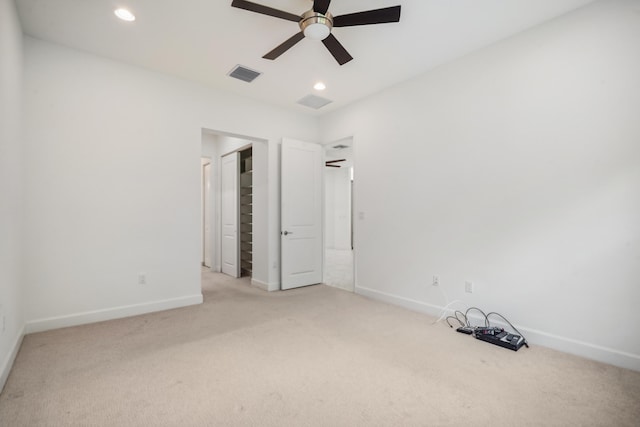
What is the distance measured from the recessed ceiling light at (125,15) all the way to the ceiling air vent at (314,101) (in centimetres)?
224

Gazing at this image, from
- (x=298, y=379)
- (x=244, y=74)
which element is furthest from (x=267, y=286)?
(x=244, y=74)

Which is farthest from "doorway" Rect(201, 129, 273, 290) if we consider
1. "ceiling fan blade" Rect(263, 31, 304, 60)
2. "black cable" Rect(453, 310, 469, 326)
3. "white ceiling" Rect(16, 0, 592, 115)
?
"black cable" Rect(453, 310, 469, 326)

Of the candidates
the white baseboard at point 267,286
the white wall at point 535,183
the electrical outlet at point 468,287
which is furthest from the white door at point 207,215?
the electrical outlet at point 468,287

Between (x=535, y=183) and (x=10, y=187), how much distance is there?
171 inches

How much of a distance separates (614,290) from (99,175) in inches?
190

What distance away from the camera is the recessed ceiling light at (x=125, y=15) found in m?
2.59

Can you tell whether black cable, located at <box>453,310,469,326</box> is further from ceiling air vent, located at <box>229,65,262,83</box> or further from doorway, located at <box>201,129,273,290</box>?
ceiling air vent, located at <box>229,65,262,83</box>

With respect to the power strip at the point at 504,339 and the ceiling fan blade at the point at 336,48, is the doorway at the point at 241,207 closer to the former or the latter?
the ceiling fan blade at the point at 336,48

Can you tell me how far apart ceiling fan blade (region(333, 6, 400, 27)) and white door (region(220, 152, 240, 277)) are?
3.65 meters

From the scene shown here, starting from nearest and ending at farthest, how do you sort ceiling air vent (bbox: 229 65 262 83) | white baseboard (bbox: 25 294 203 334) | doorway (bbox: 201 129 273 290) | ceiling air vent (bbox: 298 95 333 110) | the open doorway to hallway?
white baseboard (bbox: 25 294 203 334), ceiling air vent (bbox: 229 65 262 83), ceiling air vent (bbox: 298 95 333 110), doorway (bbox: 201 129 273 290), the open doorway to hallway

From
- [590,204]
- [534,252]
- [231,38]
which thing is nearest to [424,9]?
[231,38]

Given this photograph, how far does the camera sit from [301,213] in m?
4.86

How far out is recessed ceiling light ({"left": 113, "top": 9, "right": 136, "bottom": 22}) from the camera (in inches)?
102

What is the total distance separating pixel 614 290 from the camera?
2.36m
